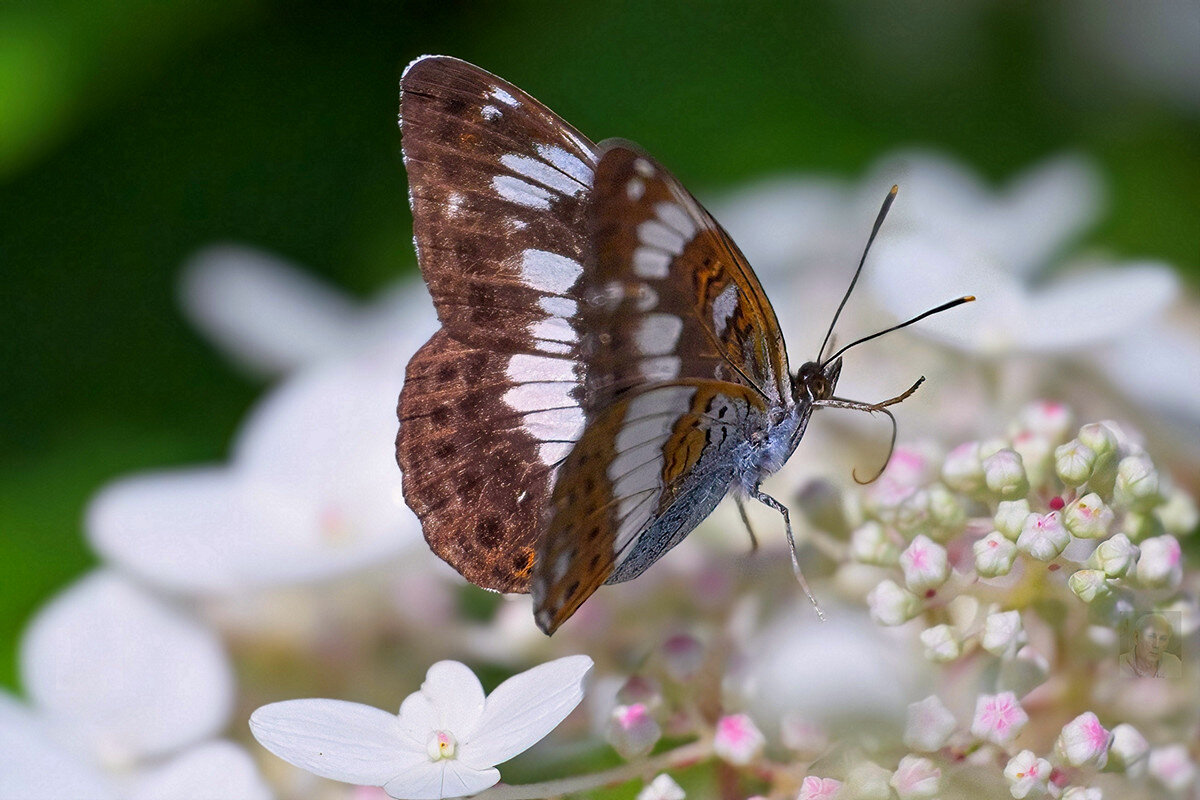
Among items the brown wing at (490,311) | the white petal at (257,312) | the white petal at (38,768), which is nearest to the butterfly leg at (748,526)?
the brown wing at (490,311)

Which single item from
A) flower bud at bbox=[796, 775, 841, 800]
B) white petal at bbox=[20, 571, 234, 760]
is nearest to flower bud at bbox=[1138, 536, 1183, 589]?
flower bud at bbox=[796, 775, 841, 800]

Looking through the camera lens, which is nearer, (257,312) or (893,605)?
(893,605)

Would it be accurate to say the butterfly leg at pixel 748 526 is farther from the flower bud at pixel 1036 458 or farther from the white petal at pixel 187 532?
the white petal at pixel 187 532

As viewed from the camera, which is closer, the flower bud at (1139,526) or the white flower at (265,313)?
the flower bud at (1139,526)

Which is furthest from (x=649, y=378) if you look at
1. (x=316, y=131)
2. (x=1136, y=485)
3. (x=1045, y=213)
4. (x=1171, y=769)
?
(x=316, y=131)

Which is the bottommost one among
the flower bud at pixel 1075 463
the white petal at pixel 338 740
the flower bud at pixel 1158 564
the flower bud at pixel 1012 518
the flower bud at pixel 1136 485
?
the flower bud at pixel 1158 564

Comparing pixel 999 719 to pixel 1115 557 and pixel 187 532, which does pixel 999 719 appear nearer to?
pixel 1115 557

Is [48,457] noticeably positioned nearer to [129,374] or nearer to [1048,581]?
[129,374]
